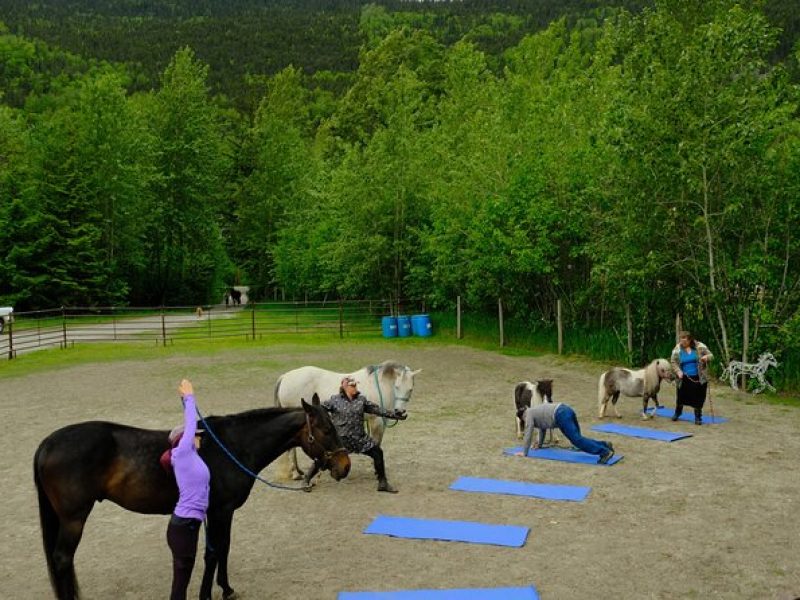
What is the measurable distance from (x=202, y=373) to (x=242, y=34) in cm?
16071

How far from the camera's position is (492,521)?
8.09 meters

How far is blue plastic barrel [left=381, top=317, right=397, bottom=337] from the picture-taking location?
96.3 feet

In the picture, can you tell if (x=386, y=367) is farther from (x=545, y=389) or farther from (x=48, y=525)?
(x=48, y=525)

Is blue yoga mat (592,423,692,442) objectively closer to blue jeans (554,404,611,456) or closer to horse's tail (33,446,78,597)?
blue jeans (554,404,611,456)

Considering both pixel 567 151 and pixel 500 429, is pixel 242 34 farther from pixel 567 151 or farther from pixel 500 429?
pixel 500 429

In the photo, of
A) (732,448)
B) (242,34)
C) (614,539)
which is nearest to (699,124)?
(732,448)

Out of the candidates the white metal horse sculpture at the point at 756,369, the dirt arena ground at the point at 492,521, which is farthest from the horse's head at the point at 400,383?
the white metal horse sculpture at the point at 756,369

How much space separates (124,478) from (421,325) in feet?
77.7

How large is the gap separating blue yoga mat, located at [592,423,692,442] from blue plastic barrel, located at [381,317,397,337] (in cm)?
1694

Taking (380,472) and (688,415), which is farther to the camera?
(688,415)

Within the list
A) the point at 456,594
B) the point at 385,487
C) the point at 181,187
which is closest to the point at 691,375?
the point at 385,487

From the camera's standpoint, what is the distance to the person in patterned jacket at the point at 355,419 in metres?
9.06

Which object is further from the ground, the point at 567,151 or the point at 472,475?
the point at 567,151

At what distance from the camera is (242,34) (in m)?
164
